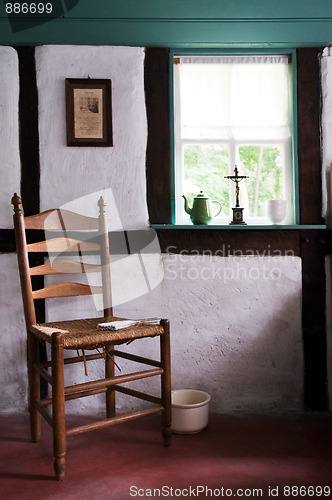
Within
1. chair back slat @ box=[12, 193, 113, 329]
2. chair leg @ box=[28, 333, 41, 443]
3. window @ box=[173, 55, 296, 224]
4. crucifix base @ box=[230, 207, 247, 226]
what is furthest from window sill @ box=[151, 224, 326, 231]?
chair leg @ box=[28, 333, 41, 443]

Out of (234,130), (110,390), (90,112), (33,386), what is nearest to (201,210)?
(234,130)

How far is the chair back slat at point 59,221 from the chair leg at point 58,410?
715 millimetres

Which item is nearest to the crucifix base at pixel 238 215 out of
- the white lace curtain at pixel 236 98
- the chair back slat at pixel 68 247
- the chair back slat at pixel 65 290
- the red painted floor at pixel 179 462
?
the white lace curtain at pixel 236 98

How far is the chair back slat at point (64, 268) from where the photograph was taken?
6.99 ft

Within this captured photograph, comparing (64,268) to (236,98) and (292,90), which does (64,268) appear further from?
(292,90)

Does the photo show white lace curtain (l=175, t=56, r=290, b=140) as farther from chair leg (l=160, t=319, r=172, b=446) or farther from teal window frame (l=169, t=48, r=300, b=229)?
chair leg (l=160, t=319, r=172, b=446)

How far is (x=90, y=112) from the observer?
95.7 inches

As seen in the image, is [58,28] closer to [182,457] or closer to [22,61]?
[22,61]

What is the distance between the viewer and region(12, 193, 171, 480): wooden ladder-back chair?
1680mm

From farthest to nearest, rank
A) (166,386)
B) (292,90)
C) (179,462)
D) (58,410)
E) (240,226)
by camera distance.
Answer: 1. (292,90)
2. (240,226)
3. (166,386)
4. (179,462)
5. (58,410)

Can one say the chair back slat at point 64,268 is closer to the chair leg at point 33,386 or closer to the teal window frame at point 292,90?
the chair leg at point 33,386

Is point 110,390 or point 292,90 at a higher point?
point 292,90

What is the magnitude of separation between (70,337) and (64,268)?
1.76 ft

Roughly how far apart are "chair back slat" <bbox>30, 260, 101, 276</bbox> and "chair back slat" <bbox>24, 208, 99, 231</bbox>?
0.18m
